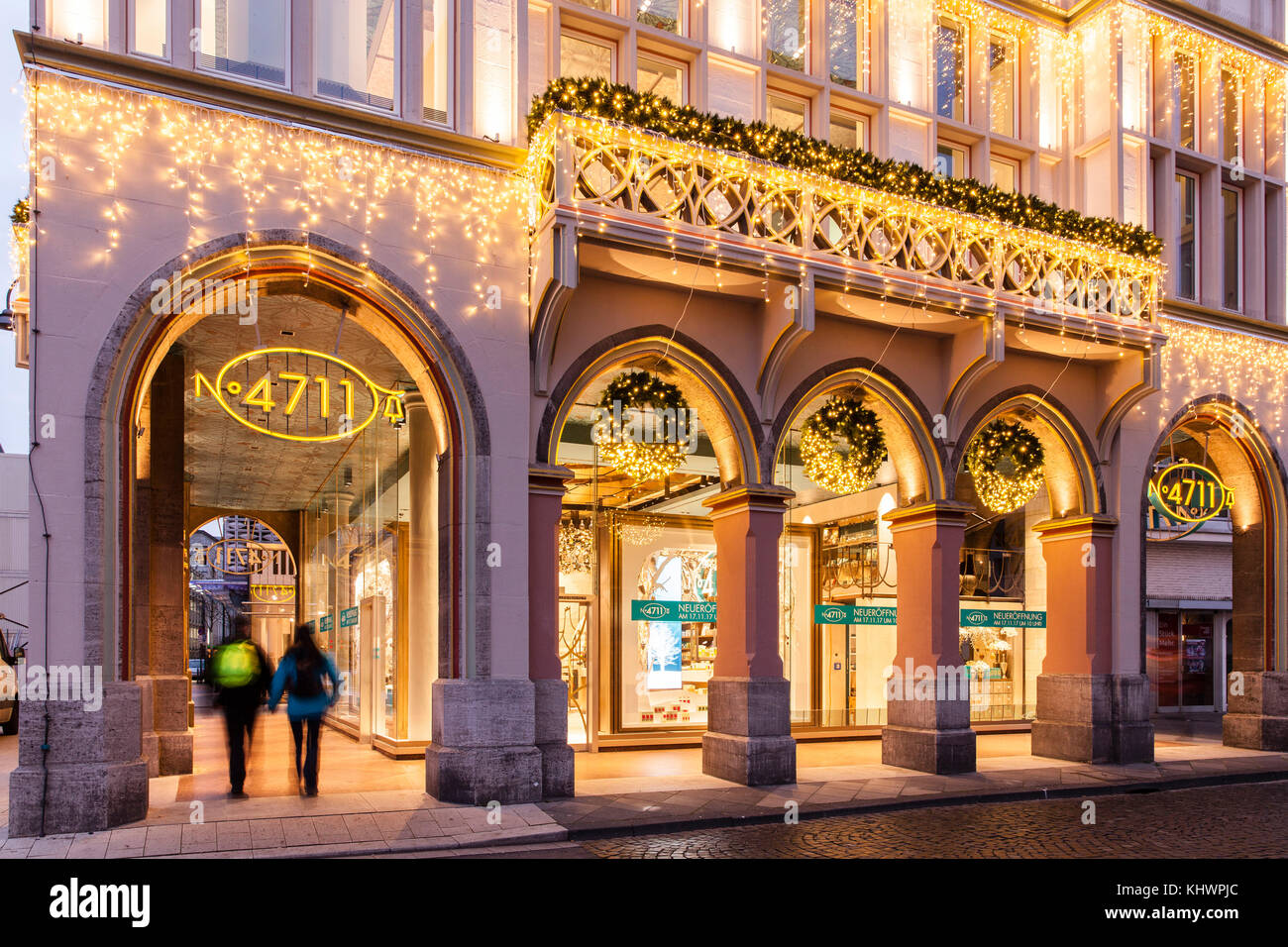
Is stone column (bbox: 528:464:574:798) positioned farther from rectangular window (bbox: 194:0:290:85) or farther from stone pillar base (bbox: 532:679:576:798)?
rectangular window (bbox: 194:0:290:85)

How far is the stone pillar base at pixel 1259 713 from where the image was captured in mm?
16844

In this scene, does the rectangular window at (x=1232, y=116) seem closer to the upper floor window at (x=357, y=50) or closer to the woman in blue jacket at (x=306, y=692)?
the upper floor window at (x=357, y=50)

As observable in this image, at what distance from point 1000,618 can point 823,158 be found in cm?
973

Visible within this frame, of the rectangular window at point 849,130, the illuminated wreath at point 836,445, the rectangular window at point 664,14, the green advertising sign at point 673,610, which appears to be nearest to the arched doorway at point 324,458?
the green advertising sign at point 673,610

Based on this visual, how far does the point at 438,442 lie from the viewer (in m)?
11.8

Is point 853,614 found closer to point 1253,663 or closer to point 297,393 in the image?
point 1253,663

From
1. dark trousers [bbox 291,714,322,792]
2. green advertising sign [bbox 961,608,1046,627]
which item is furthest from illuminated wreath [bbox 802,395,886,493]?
dark trousers [bbox 291,714,322,792]

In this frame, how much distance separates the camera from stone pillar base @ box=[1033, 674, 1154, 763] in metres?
15.0

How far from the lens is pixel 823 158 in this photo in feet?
42.0

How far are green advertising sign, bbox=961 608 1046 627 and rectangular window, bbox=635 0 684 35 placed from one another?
10968 millimetres

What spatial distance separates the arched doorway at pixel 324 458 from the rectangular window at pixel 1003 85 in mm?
10053

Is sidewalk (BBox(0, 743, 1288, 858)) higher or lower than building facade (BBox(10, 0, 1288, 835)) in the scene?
lower

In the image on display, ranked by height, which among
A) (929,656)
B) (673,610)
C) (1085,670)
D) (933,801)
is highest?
(673,610)

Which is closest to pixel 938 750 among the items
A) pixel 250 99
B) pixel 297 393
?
pixel 297 393
